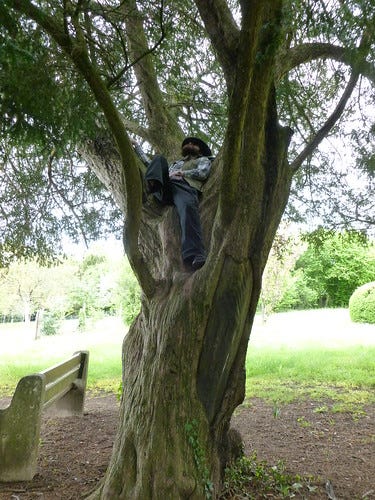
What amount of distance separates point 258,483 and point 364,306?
1751cm

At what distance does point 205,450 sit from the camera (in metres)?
3.27

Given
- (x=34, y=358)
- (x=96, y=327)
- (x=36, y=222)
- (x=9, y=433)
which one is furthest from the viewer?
(x=96, y=327)

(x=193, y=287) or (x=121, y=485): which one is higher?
(x=193, y=287)

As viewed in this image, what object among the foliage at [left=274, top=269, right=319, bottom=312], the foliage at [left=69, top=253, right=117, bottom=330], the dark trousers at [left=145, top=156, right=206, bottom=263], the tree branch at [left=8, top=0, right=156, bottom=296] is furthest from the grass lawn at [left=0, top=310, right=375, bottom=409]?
the foliage at [left=274, top=269, right=319, bottom=312]

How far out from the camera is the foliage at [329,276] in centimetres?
2878

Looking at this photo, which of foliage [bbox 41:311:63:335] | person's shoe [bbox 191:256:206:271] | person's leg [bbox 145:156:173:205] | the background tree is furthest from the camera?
foliage [bbox 41:311:63:335]

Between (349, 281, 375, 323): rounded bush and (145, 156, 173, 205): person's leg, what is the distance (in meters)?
17.8

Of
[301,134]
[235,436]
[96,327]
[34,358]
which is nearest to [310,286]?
[96,327]

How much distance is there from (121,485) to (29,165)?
18.1 feet

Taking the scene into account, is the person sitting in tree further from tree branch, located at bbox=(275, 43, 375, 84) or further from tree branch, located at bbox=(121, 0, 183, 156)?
tree branch, located at bbox=(275, 43, 375, 84)

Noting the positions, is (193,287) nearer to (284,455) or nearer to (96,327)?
(284,455)

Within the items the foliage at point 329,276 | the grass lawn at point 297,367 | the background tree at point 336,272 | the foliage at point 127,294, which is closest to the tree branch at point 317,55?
the grass lawn at point 297,367

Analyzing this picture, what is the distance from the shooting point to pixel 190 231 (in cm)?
381

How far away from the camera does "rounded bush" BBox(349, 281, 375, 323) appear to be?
1984 centimetres
